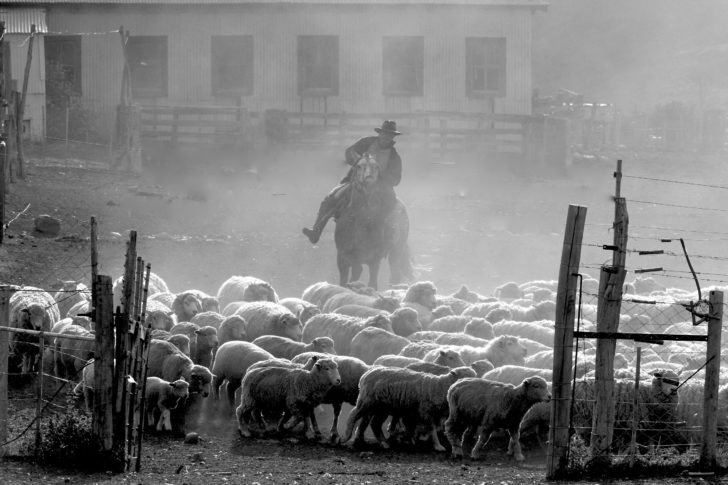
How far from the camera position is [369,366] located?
12.7 m

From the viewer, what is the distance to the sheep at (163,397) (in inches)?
471

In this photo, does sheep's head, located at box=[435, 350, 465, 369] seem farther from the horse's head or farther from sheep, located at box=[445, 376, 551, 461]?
the horse's head

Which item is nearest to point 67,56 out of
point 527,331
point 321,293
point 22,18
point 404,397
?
point 22,18

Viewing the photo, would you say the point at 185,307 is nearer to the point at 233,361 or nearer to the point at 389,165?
the point at 233,361

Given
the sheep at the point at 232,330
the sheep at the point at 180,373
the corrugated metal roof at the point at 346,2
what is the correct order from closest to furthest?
the sheep at the point at 180,373 → the sheep at the point at 232,330 → the corrugated metal roof at the point at 346,2

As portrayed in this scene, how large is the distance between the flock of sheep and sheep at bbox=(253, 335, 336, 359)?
0.02 metres

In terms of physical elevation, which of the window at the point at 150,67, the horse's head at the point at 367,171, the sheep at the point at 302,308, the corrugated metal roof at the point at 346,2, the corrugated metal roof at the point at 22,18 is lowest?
the sheep at the point at 302,308

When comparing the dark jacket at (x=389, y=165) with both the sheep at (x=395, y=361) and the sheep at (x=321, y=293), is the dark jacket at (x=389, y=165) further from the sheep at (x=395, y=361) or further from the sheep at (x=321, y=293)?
the sheep at (x=395, y=361)

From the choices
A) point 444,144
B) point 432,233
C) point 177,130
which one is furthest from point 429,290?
point 177,130

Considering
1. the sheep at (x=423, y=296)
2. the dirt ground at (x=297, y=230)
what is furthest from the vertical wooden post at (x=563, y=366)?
the sheep at (x=423, y=296)

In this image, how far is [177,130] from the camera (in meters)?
36.9

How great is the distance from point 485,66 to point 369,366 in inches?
1081

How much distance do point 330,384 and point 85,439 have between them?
2.81 m

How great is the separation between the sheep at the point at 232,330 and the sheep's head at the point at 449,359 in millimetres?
3026
